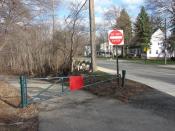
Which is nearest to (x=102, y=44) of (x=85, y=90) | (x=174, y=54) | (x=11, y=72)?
(x=174, y=54)

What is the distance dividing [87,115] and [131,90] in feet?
17.1

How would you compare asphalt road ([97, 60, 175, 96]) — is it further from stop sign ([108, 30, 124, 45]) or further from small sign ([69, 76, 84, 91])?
small sign ([69, 76, 84, 91])

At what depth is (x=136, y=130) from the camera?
356 inches

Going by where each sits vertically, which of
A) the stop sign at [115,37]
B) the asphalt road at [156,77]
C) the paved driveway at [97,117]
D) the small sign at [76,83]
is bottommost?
the asphalt road at [156,77]

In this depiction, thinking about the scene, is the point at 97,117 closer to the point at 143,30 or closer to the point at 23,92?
the point at 23,92

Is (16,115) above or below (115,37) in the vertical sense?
below

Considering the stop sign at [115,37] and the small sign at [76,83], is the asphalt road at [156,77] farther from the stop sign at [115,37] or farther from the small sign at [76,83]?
the small sign at [76,83]

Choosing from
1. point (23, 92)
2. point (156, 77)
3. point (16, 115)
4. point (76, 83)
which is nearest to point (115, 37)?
point (76, 83)

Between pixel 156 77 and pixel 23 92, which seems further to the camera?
pixel 156 77

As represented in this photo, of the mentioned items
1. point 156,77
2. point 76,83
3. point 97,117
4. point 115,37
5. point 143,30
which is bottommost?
point 156,77

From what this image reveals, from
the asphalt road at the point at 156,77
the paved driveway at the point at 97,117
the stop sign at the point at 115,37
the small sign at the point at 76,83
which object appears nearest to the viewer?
the paved driveway at the point at 97,117

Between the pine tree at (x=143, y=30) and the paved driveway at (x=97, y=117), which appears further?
the pine tree at (x=143, y=30)

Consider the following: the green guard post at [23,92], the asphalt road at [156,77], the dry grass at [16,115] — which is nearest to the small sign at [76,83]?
the dry grass at [16,115]

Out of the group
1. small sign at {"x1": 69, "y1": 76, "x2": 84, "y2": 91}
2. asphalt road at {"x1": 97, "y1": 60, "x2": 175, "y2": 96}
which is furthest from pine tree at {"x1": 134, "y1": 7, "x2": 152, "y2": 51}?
small sign at {"x1": 69, "y1": 76, "x2": 84, "y2": 91}
